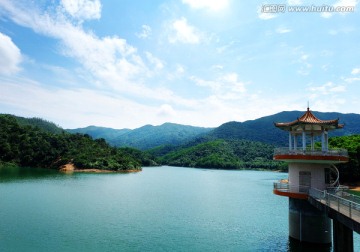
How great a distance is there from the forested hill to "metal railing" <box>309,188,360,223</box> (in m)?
87.5

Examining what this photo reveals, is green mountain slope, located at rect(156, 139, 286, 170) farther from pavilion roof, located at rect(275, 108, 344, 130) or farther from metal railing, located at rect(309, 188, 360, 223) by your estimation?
metal railing, located at rect(309, 188, 360, 223)

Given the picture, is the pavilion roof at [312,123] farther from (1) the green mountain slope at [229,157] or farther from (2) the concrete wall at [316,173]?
(1) the green mountain slope at [229,157]

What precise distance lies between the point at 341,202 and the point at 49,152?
10222 centimetres

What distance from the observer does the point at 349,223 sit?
15.0 meters

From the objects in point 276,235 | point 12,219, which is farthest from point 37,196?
point 276,235

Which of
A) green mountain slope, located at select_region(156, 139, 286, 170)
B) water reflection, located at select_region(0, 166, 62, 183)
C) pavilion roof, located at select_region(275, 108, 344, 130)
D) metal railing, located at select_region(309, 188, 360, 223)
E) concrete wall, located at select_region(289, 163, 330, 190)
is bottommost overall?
water reflection, located at select_region(0, 166, 62, 183)

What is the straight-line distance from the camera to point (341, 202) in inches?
728

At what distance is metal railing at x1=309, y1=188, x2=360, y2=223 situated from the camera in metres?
15.6

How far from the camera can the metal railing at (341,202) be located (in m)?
15.6

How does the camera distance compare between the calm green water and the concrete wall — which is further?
the calm green water

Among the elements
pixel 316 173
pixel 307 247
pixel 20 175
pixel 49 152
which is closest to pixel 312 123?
pixel 316 173

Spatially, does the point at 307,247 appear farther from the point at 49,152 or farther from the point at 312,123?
the point at 49,152

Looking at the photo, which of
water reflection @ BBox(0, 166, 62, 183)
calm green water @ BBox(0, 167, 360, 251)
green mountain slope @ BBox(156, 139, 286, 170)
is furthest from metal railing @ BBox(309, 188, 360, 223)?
green mountain slope @ BBox(156, 139, 286, 170)

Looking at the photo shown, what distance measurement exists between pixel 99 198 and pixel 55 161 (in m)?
67.5
